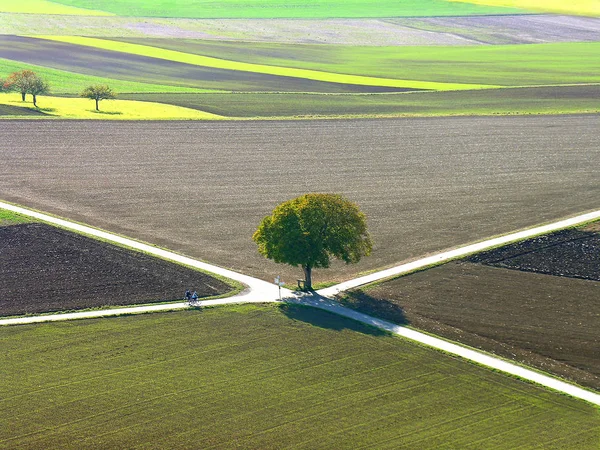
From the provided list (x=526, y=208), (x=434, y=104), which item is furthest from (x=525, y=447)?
(x=434, y=104)

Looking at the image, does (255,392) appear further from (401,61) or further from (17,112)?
(401,61)

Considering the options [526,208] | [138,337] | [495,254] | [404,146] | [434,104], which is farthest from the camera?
[434,104]

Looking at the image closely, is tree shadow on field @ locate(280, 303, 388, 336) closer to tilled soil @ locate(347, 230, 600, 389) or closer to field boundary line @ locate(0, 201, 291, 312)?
tilled soil @ locate(347, 230, 600, 389)

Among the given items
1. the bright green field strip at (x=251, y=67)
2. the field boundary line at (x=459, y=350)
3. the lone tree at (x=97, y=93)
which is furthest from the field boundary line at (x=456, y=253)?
the bright green field strip at (x=251, y=67)

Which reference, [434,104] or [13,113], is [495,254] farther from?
[13,113]

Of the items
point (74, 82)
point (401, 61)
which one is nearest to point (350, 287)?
point (74, 82)

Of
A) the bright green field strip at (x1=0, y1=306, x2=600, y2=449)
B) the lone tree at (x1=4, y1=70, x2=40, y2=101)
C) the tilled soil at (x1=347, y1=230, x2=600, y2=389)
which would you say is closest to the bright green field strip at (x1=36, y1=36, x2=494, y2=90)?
the lone tree at (x1=4, y1=70, x2=40, y2=101)

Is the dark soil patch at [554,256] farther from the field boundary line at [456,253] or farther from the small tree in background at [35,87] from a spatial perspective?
the small tree in background at [35,87]
